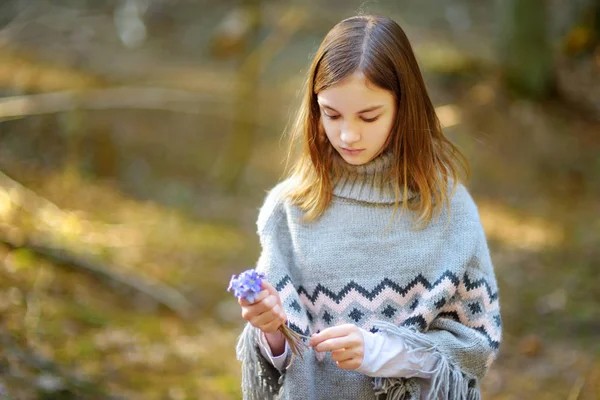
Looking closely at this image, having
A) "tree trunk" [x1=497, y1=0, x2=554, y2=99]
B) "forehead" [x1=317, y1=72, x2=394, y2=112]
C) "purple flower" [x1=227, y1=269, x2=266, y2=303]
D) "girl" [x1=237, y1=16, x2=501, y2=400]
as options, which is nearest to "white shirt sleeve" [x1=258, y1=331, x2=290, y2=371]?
"girl" [x1=237, y1=16, x2=501, y2=400]

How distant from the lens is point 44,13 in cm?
796

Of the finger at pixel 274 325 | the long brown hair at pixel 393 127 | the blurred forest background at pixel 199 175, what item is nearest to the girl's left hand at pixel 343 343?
the finger at pixel 274 325

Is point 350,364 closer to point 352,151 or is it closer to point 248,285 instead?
point 248,285

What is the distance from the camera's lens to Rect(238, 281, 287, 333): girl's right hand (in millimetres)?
2014

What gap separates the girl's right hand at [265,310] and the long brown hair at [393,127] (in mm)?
437

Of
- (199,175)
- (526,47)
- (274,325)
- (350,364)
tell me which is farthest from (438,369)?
(526,47)

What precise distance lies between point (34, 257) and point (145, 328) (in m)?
0.94

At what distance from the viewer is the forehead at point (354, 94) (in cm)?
218

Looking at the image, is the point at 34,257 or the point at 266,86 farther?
the point at 266,86

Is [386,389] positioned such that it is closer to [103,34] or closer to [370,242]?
[370,242]

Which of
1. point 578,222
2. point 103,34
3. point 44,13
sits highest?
point 103,34

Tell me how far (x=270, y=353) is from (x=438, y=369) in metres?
0.54

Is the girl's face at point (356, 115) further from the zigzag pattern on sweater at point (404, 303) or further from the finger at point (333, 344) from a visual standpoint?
the finger at point (333, 344)

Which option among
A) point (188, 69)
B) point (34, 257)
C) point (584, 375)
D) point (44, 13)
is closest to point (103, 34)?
point (188, 69)
